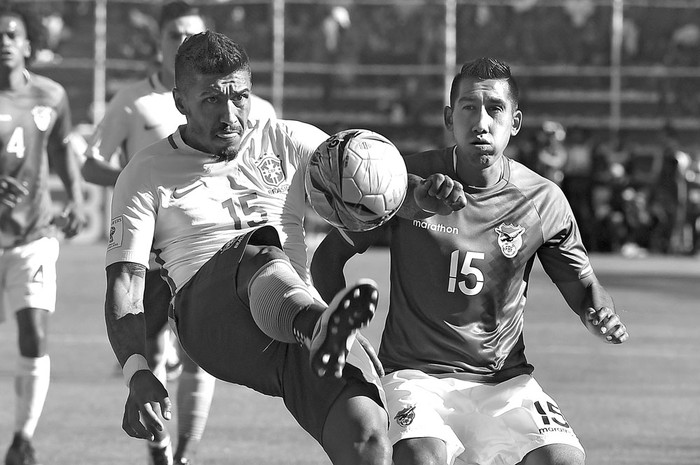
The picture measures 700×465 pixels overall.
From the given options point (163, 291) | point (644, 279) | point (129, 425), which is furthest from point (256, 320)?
point (644, 279)

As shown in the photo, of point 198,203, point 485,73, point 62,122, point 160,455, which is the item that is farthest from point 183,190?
point 62,122

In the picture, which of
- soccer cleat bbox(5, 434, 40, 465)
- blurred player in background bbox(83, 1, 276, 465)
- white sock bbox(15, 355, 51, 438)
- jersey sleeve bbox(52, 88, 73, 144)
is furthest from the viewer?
jersey sleeve bbox(52, 88, 73, 144)

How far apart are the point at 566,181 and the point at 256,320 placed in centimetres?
1907

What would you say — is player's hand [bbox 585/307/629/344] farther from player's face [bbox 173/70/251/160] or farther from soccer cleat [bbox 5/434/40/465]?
soccer cleat [bbox 5/434/40/465]

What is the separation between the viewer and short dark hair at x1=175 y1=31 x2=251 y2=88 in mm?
5094

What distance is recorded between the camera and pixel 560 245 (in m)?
5.60

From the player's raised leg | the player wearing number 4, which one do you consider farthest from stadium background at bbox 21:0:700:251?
the player's raised leg

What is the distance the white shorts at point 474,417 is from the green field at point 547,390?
2.56 meters

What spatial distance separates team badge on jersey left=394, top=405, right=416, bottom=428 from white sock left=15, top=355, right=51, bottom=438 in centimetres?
290

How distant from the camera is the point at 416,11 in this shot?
25453mm

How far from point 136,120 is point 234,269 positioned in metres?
3.10

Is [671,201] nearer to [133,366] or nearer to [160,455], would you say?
[160,455]

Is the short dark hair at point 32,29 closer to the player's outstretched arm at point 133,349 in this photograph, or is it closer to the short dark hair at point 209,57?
the short dark hair at point 209,57

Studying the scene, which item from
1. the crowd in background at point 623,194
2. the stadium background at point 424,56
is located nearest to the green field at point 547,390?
the crowd in background at point 623,194
